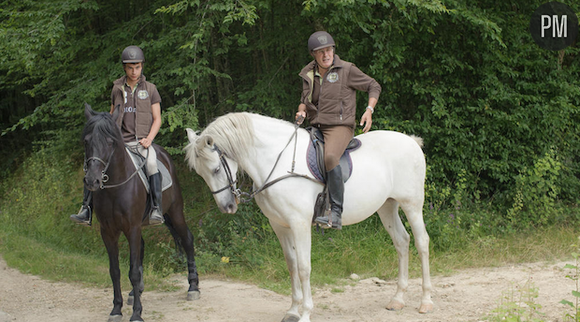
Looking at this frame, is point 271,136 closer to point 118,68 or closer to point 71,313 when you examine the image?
point 71,313

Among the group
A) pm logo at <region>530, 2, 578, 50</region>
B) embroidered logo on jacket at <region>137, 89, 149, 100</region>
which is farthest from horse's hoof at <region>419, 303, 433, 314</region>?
pm logo at <region>530, 2, 578, 50</region>

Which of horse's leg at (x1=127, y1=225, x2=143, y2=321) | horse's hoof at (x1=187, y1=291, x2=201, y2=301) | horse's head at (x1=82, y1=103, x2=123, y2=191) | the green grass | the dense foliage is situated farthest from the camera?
the dense foliage

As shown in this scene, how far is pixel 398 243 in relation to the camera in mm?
5348

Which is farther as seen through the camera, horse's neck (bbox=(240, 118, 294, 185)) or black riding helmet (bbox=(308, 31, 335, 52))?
black riding helmet (bbox=(308, 31, 335, 52))

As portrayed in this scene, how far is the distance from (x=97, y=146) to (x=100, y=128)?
16 centimetres

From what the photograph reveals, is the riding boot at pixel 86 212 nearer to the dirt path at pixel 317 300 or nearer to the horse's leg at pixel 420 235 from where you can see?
the dirt path at pixel 317 300

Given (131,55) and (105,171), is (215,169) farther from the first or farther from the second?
(131,55)

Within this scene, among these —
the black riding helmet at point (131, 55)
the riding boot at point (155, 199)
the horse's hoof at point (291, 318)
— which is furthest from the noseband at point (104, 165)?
the horse's hoof at point (291, 318)

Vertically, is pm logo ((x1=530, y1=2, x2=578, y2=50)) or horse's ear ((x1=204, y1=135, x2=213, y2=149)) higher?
pm logo ((x1=530, y1=2, x2=578, y2=50))

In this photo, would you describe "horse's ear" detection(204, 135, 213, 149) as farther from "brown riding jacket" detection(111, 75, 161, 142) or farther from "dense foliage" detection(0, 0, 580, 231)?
"dense foliage" detection(0, 0, 580, 231)

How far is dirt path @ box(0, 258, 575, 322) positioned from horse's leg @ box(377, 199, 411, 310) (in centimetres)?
13

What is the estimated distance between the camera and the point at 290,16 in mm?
8680

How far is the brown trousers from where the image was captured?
4508 mm

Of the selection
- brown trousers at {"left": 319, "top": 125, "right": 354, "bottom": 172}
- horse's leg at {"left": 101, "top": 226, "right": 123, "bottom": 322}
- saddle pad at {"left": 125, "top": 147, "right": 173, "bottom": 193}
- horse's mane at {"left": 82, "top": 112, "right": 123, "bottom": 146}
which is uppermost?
horse's mane at {"left": 82, "top": 112, "right": 123, "bottom": 146}
